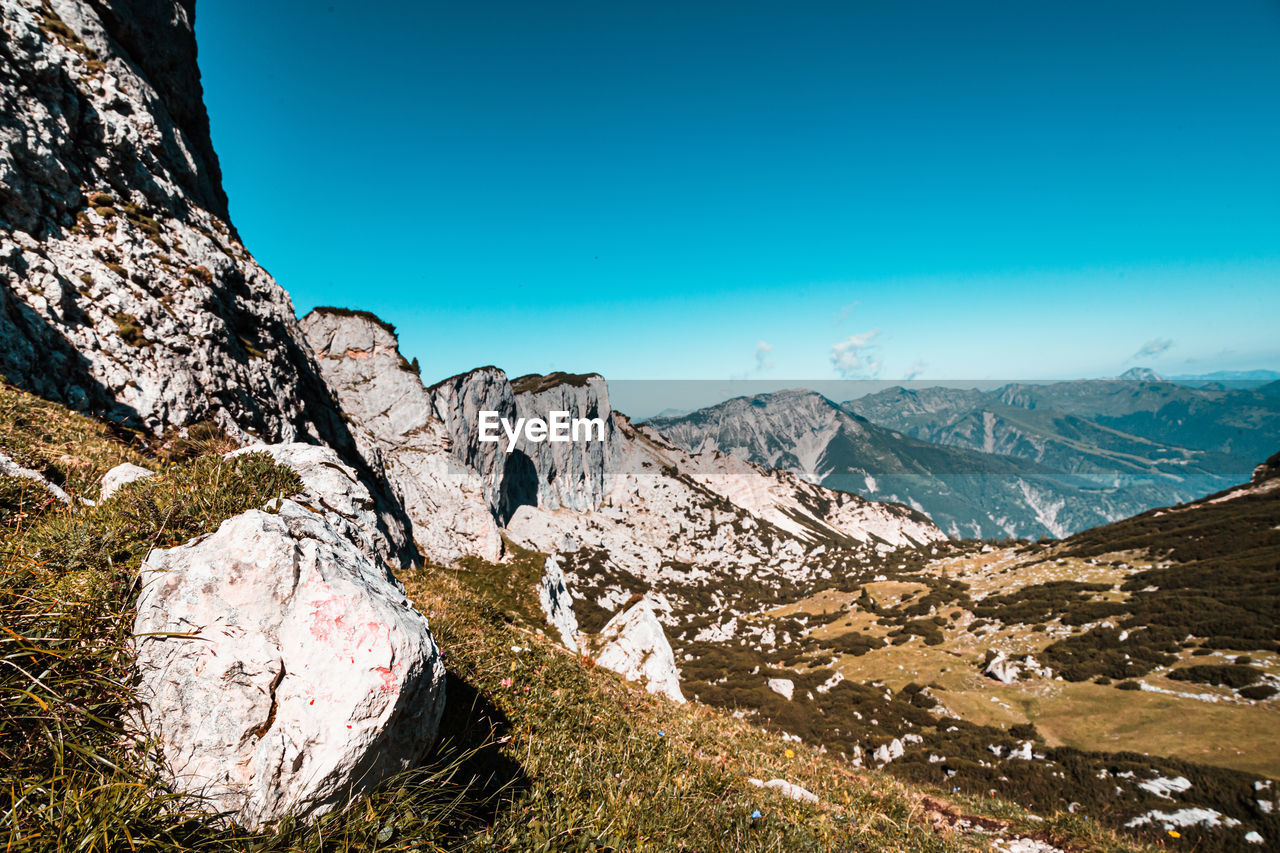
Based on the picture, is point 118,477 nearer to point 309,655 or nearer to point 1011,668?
point 309,655

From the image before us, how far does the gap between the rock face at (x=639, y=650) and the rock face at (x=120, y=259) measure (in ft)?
62.6

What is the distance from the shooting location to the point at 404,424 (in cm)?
6369

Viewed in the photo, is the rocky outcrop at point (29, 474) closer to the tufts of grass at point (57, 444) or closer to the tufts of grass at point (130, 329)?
the tufts of grass at point (57, 444)

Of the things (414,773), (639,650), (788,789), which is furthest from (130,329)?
(788,789)

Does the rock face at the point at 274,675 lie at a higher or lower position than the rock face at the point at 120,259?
lower

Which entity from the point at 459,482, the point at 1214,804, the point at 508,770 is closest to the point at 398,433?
the point at 459,482

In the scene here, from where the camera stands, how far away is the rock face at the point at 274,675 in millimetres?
3018

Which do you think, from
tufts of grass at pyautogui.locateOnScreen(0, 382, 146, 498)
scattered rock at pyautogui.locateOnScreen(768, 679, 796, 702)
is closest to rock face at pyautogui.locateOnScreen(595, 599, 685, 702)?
tufts of grass at pyautogui.locateOnScreen(0, 382, 146, 498)

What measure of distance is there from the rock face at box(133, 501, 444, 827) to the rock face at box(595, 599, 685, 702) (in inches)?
800

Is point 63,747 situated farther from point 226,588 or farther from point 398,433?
point 398,433

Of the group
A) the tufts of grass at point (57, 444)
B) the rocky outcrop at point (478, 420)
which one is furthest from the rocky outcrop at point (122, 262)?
the rocky outcrop at point (478, 420)

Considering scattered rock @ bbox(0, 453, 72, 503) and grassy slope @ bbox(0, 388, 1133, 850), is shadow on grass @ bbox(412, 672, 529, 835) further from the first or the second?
scattered rock @ bbox(0, 453, 72, 503)

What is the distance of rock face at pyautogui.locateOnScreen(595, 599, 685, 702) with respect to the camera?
2333 cm

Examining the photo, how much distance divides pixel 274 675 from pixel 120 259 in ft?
83.5
